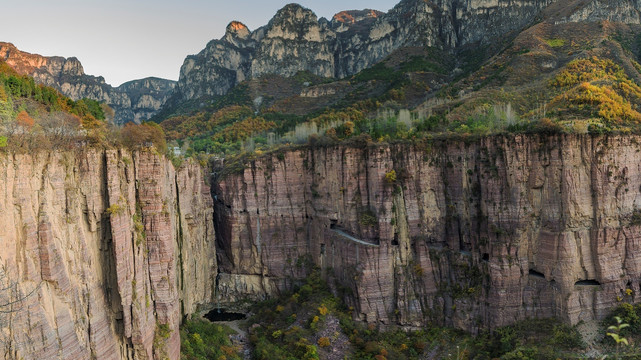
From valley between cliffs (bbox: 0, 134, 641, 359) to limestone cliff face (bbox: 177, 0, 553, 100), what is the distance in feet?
249

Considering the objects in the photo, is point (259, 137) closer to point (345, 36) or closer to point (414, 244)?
point (414, 244)

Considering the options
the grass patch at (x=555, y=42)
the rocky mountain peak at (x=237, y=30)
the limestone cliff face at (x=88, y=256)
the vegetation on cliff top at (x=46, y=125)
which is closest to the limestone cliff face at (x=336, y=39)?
the rocky mountain peak at (x=237, y=30)

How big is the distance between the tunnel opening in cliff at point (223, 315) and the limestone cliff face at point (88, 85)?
7850cm

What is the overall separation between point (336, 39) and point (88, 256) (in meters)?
137

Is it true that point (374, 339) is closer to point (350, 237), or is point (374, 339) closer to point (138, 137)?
point (350, 237)

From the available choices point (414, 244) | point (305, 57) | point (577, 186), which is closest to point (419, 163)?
point (414, 244)

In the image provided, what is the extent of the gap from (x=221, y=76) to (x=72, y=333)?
128536mm

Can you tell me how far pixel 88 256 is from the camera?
71.0 feet

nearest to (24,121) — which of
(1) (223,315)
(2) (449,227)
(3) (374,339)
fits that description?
(1) (223,315)

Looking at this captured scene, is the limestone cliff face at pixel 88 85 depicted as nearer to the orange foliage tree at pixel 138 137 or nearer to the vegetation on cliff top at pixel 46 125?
the vegetation on cliff top at pixel 46 125

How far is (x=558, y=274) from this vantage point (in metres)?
32.1

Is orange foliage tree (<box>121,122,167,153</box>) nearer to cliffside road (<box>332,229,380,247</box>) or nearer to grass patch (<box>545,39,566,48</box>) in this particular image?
cliffside road (<box>332,229,380,247</box>)

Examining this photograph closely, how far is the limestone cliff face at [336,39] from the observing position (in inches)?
4043

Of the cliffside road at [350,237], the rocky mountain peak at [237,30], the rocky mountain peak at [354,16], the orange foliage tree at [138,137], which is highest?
the rocky mountain peak at [354,16]
